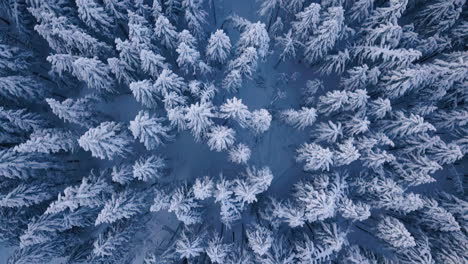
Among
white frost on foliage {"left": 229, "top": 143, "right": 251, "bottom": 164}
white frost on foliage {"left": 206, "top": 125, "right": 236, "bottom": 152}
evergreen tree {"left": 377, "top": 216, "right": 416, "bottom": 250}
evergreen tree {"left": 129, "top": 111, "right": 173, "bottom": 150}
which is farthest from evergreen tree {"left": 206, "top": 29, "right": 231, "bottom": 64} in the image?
evergreen tree {"left": 377, "top": 216, "right": 416, "bottom": 250}

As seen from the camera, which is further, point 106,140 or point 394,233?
point 394,233

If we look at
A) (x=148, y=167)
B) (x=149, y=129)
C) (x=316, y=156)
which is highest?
(x=316, y=156)

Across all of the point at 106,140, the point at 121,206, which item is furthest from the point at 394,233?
the point at 106,140

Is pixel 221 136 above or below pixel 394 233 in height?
below

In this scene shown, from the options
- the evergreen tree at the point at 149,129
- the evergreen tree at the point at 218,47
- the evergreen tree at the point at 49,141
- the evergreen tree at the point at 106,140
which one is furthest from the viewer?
the evergreen tree at the point at 218,47

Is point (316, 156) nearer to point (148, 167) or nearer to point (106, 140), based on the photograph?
point (148, 167)

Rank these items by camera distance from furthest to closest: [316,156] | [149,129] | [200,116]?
1. [316,156]
2. [149,129]
3. [200,116]

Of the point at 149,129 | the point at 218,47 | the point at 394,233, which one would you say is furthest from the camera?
the point at 218,47

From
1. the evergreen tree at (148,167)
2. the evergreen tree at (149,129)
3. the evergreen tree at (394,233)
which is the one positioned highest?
the evergreen tree at (394,233)

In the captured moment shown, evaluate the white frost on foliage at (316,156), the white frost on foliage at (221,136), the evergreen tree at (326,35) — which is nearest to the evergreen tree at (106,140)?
the white frost on foliage at (221,136)

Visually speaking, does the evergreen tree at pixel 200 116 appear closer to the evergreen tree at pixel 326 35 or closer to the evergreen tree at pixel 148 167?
the evergreen tree at pixel 148 167

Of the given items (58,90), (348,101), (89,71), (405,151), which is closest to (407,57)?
(348,101)

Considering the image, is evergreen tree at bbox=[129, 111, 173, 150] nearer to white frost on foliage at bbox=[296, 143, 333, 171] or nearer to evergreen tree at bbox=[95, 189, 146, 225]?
evergreen tree at bbox=[95, 189, 146, 225]
